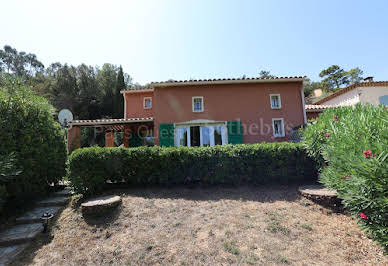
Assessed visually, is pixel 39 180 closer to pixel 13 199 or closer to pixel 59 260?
pixel 13 199

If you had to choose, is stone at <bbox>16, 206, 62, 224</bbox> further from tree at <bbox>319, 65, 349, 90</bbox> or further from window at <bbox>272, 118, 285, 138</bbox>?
tree at <bbox>319, 65, 349, 90</bbox>

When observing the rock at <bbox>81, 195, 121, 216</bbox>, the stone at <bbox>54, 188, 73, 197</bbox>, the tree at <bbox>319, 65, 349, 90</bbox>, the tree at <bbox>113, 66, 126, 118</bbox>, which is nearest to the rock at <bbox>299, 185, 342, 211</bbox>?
the rock at <bbox>81, 195, 121, 216</bbox>

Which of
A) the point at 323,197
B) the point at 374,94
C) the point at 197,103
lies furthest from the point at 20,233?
the point at 374,94

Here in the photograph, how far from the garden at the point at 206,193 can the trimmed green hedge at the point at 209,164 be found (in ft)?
0.10

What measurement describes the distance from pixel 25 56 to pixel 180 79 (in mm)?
Answer: 41535

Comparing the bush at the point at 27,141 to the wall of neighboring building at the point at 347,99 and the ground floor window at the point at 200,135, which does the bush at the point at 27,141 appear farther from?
the wall of neighboring building at the point at 347,99

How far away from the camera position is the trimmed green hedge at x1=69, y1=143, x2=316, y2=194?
193 inches

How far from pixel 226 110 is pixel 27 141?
924cm

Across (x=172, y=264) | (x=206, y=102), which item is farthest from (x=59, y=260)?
(x=206, y=102)

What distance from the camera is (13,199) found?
13.3 feet

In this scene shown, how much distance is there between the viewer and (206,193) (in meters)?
4.68

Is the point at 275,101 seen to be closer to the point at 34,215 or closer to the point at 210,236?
the point at 210,236

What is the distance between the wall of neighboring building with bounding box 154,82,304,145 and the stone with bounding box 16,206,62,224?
6.64m

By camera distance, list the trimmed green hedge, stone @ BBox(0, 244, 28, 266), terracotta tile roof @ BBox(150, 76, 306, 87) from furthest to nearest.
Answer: terracotta tile roof @ BBox(150, 76, 306, 87) → the trimmed green hedge → stone @ BBox(0, 244, 28, 266)
